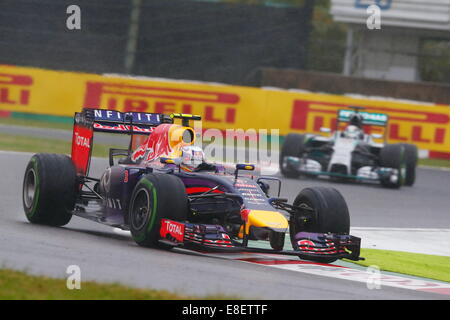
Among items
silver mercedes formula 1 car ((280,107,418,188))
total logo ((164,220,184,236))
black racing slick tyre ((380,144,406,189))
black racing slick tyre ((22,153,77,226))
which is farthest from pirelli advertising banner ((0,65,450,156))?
total logo ((164,220,184,236))

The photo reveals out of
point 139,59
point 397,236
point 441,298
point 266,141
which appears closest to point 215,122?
point 266,141

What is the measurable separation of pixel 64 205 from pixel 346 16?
23374 millimetres

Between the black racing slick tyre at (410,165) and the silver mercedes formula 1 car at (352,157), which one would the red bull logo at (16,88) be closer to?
the silver mercedes formula 1 car at (352,157)

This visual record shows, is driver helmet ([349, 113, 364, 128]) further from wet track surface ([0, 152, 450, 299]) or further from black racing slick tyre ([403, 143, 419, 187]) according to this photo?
wet track surface ([0, 152, 450, 299])

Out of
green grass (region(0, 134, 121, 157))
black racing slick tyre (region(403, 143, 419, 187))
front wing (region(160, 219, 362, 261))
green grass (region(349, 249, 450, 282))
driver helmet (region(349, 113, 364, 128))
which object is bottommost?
green grass (region(349, 249, 450, 282))

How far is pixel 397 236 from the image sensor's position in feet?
45.0

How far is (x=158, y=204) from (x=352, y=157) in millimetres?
12072

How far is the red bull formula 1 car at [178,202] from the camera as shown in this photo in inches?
384

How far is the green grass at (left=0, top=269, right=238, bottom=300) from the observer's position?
7070 millimetres

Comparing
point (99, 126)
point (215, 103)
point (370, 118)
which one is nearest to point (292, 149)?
point (370, 118)

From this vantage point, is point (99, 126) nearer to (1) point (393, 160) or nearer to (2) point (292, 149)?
(2) point (292, 149)

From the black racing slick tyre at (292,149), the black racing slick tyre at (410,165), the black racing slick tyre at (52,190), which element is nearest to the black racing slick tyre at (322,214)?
the black racing slick tyre at (52,190)

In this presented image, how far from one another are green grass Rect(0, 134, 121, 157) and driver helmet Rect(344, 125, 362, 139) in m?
5.29

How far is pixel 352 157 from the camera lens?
70.1ft
